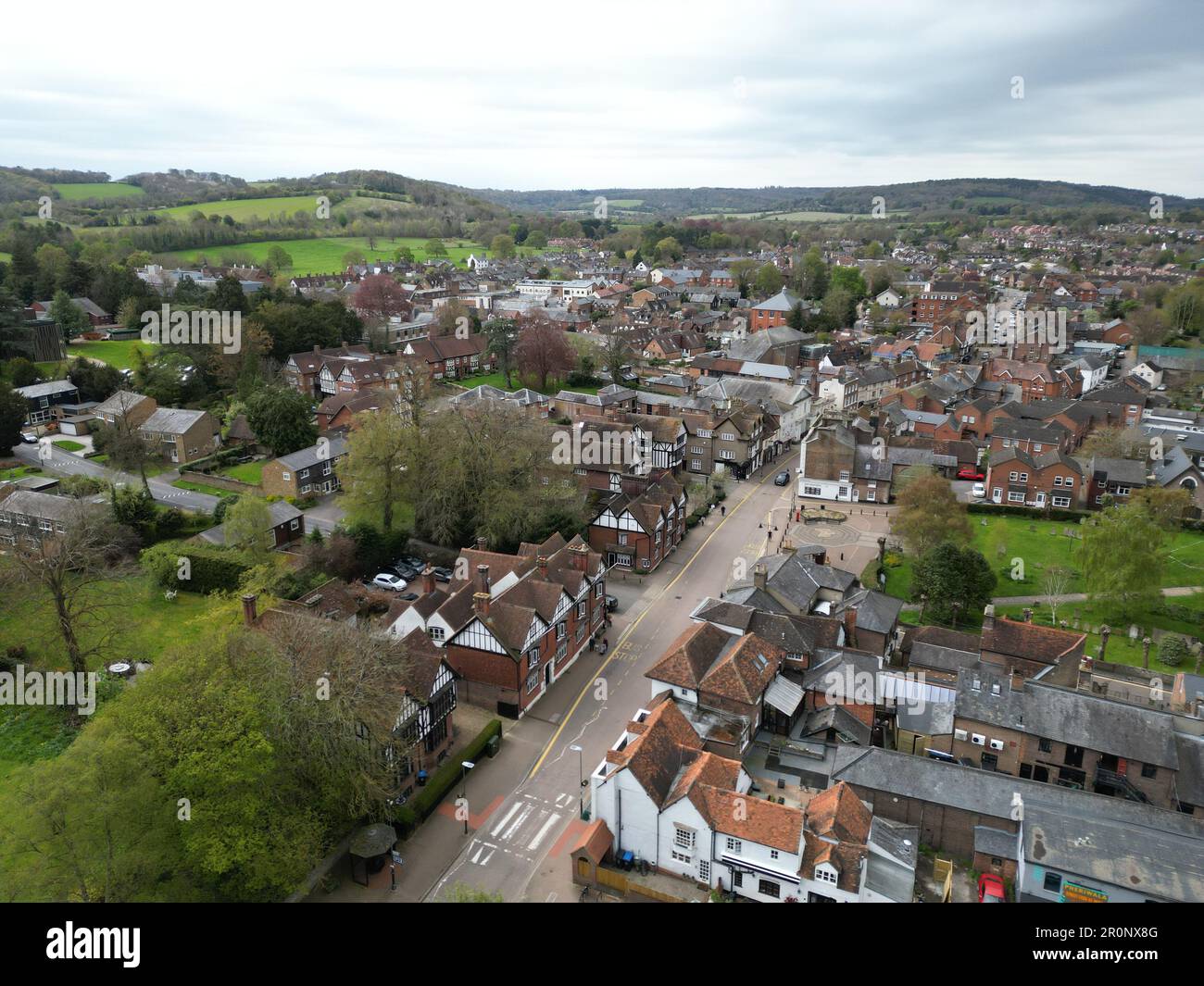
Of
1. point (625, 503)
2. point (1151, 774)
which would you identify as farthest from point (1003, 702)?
point (625, 503)

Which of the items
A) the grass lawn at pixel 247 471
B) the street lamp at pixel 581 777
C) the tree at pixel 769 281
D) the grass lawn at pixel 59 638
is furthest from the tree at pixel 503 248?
the street lamp at pixel 581 777

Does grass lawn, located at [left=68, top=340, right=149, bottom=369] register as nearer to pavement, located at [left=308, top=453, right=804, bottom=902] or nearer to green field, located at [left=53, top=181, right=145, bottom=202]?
pavement, located at [left=308, top=453, right=804, bottom=902]

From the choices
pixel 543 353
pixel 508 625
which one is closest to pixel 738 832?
pixel 508 625

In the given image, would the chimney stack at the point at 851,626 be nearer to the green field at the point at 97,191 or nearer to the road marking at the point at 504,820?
the road marking at the point at 504,820

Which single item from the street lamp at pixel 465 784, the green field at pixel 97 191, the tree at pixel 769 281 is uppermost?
the green field at pixel 97 191
